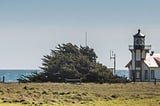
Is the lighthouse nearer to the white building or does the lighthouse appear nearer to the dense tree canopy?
the white building

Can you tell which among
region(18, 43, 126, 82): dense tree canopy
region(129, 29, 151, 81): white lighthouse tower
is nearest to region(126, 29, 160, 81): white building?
region(129, 29, 151, 81): white lighthouse tower

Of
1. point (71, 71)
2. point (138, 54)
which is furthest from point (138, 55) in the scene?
point (71, 71)

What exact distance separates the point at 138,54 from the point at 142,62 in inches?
64.5

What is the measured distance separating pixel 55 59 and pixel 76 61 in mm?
3224

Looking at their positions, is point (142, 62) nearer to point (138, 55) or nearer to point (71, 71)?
point (138, 55)

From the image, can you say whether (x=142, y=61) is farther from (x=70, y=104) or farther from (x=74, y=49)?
(x=70, y=104)

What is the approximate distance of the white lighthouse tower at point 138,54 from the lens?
8794 centimetres

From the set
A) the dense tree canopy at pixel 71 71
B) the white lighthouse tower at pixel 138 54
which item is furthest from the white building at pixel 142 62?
the dense tree canopy at pixel 71 71

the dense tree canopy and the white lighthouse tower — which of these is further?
the white lighthouse tower

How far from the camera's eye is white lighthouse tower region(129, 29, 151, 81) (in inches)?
3462

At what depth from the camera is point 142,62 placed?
87.8 meters

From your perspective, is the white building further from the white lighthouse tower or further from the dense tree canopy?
the dense tree canopy

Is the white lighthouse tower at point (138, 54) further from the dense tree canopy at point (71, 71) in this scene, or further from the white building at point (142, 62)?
the dense tree canopy at point (71, 71)

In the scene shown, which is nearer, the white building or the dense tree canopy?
the dense tree canopy
